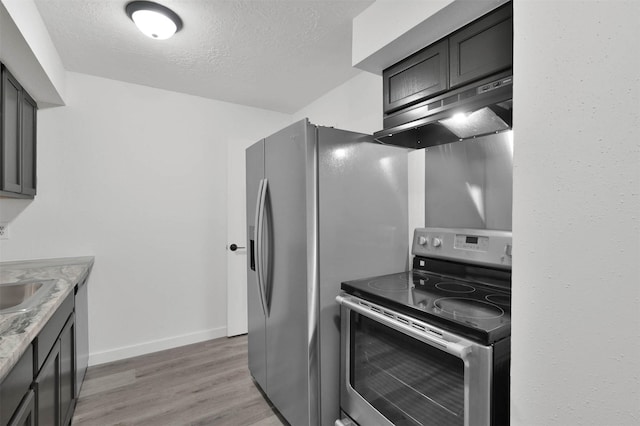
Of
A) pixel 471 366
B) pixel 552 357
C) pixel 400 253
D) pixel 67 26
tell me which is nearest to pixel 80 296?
pixel 67 26

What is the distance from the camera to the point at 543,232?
1.94 ft

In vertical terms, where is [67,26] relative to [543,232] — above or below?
above

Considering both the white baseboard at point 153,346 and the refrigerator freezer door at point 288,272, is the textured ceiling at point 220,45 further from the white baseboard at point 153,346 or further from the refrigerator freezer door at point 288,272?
the white baseboard at point 153,346

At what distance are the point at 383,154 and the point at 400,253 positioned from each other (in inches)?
25.4

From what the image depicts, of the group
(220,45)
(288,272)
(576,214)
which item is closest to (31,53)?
(220,45)

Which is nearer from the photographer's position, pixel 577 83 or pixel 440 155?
pixel 577 83

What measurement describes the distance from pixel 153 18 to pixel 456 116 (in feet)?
5.80

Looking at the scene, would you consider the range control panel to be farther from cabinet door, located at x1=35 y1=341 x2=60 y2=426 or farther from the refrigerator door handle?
cabinet door, located at x1=35 y1=341 x2=60 y2=426

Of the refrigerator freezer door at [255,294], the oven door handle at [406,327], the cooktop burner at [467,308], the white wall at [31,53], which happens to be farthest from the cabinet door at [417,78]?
the white wall at [31,53]

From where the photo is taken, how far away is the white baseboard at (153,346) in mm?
2716

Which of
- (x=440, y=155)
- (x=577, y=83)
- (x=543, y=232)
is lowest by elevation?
(x=543, y=232)

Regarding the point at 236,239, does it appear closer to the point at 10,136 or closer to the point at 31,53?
the point at 10,136

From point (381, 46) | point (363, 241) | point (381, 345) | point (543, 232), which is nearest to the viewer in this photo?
point (543, 232)

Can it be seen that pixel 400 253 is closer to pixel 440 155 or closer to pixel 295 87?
pixel 440 155
